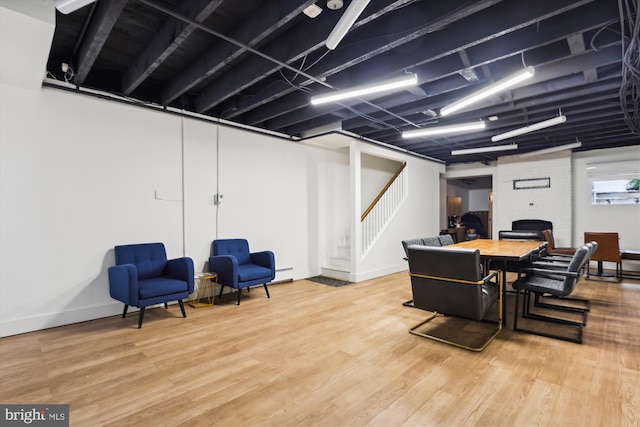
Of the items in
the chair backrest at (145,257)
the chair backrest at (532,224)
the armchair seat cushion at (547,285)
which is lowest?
the armchair seat cushion at (547,285)

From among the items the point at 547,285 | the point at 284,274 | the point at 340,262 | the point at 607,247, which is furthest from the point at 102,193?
the point at 607,247

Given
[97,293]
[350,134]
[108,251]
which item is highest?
[350,134]

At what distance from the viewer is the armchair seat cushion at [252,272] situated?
418 centimetres

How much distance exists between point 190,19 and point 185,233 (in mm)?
2854

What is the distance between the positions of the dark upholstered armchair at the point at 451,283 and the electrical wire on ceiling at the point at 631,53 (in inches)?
77.0

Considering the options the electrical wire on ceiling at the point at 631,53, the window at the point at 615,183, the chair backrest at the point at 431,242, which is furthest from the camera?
the window at the point at 615,183

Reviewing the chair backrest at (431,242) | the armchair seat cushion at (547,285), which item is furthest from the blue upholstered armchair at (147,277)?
the armchair seat cushion at (547,285)

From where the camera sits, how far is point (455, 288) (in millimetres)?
2799

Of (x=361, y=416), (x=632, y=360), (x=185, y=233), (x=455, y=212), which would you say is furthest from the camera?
(x=455, y=212)

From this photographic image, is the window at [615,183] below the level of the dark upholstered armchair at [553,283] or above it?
above

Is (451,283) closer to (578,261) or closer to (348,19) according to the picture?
(578,261)

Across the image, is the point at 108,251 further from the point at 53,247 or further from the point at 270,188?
the point at 270,188

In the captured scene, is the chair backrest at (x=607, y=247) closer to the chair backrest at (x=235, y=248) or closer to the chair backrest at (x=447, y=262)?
the chair backrest at (x=447, y=262)

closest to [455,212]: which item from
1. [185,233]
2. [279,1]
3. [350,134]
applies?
[350,134]
